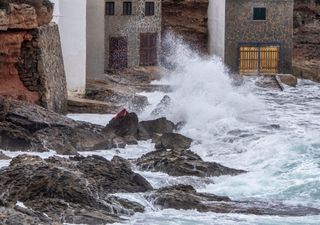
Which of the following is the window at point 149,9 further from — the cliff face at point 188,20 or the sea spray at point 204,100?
the sea spray at point 204,100

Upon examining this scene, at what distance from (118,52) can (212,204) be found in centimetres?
2397

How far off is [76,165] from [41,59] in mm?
8750

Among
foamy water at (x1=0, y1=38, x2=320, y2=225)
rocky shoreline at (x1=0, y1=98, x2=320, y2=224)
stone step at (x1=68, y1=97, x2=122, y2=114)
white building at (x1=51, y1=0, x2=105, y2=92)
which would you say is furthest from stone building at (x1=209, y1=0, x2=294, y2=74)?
rocky shoreline at (x1=0, y1=98, x2=320, y2=224)

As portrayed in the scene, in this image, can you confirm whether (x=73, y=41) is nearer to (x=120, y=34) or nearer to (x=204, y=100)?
(x=204, y=100)

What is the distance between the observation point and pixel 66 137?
24.5 meters

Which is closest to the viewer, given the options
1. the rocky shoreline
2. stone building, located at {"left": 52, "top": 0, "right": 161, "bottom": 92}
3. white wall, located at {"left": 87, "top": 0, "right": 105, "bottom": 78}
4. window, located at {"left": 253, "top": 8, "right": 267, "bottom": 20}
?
the rocky shoreline

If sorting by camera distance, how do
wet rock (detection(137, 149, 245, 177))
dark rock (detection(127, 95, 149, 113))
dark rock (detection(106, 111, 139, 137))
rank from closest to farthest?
wet rock (detection(137, 149, 245, 177))
dark rock (detection(106, 111, 139, 137))
dark rock (detection(127, 95, 149, 113))

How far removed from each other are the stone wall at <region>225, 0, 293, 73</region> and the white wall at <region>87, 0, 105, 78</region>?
673cm

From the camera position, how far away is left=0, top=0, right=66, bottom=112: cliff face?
27.4 meters

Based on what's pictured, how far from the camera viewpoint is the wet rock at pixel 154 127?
26938 millimetres

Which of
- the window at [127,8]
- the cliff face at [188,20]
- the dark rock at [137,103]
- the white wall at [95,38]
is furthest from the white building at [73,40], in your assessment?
the cliff face at [188,20]

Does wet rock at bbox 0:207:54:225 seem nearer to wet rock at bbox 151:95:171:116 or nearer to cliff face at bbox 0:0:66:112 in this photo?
cliff face at bbox 0:0:66:112

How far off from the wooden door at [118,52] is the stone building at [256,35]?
4351mm

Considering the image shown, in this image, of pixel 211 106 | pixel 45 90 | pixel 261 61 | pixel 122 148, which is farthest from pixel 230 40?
pixel 122 148
